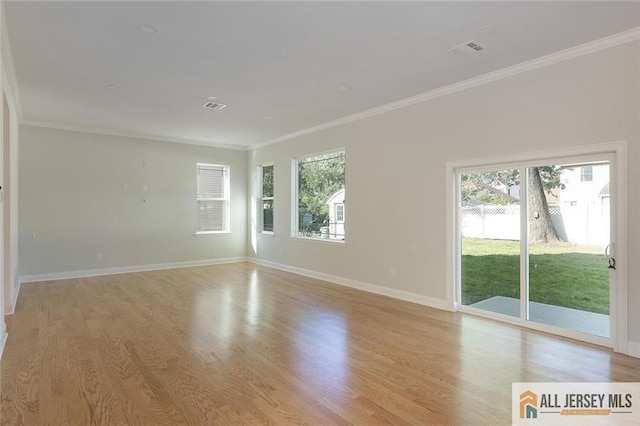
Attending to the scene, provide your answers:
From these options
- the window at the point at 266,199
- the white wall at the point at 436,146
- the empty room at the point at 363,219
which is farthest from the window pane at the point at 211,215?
the white wall at the point at 436,146

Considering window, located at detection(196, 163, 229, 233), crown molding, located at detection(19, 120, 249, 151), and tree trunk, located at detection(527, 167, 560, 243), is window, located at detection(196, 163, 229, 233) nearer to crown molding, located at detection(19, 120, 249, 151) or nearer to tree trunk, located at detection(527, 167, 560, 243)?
crown molding, located at detection(19, 120, 249, 151)

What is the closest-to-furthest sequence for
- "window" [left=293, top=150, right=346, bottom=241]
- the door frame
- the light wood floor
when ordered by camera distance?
the light wood floor < the door frame < "window" [left=293, top=150, right=346, bottom=241]

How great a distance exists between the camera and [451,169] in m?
4.59

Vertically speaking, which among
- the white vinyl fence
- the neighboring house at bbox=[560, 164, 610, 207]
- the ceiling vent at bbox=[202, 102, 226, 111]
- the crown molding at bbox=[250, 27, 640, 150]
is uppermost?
the ceiling vent at bbox=[202, 102, 226, 111]

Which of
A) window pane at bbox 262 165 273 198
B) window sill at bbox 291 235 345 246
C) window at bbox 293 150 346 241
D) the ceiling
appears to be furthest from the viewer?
window pane at bbox 262 165 273 198

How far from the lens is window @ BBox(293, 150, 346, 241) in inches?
257

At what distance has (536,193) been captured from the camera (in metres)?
3.95

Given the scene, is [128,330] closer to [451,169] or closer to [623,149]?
[451,169]

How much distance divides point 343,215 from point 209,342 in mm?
3466

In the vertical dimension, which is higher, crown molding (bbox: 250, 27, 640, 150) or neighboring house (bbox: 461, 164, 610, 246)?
crown molding (bbox: 250, 27, 640, 150)

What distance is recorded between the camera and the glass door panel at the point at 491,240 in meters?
4.12

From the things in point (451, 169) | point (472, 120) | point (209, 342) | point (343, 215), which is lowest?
point (209, 342)

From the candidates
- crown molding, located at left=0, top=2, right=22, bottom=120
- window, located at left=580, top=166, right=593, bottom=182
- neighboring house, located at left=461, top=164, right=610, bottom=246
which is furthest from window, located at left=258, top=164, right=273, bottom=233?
window, located at left=580, top=166, right=593, bottom=182

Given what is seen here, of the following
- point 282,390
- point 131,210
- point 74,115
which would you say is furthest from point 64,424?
point 131,210
